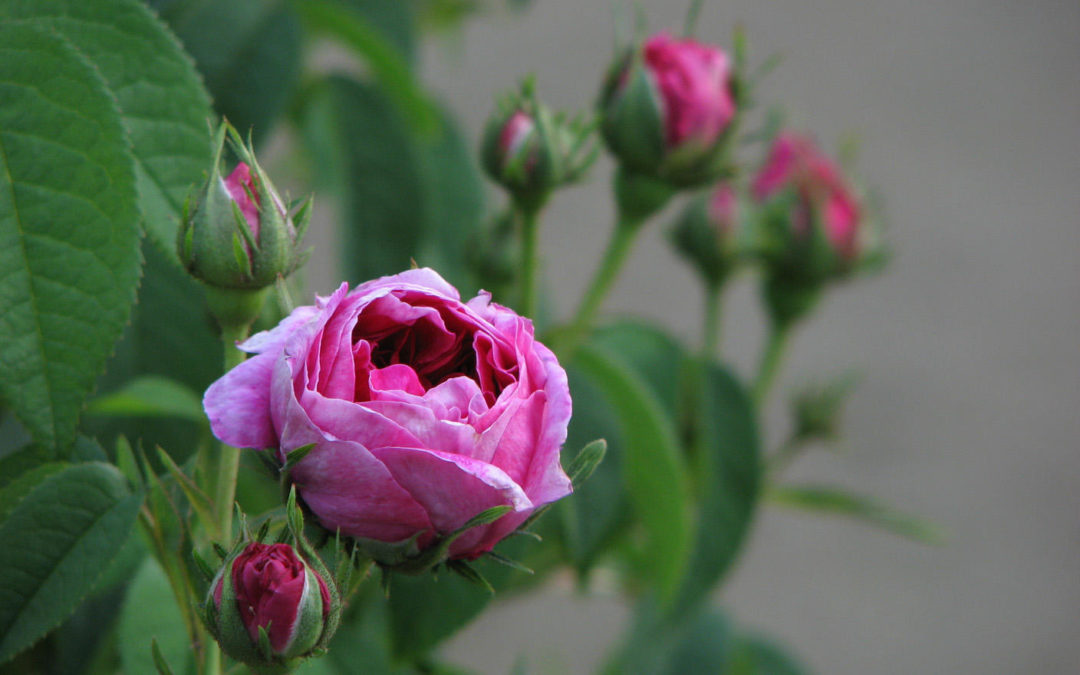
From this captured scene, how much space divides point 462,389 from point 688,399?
333 millimetres

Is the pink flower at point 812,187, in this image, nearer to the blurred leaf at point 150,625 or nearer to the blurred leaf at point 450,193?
the blurred leaf at point 450,193

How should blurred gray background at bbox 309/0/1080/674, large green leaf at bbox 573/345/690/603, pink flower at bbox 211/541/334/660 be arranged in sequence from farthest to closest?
1. blurred gray background at bbox 309/0/1080/674
2. large green leaf at bbox 573/345/690/603
3. pink flower at bbox 211/541/334/660

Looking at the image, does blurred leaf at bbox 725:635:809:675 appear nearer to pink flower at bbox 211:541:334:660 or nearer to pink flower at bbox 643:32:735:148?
pink flower at bbox 643:32:735:148

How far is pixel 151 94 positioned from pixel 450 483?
13cm

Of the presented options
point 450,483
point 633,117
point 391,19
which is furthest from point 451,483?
point 391,19

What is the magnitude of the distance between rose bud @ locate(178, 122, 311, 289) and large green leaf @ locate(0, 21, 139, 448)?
0.04 ft

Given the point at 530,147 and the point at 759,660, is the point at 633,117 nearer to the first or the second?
the point at 530,147

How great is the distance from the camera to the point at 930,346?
5.51ft

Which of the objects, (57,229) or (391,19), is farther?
(391,19)

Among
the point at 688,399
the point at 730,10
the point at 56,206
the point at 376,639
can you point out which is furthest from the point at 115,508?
the point at 730,10

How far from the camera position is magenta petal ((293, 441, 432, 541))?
190mm

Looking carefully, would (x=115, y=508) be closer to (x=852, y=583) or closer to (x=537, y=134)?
(x=537, y=134)

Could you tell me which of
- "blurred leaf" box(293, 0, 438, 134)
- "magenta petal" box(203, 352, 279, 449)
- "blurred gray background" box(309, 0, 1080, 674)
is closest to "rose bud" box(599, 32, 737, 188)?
"blurred leaf" box(293, 0, 438, 134)

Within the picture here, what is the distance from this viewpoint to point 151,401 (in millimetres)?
294
